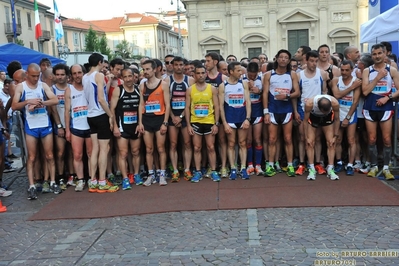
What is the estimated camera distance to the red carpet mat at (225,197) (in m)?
6.22

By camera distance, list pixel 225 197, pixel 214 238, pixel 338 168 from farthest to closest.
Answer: pixel 338 168, pixel 225 197, pixel 214 238

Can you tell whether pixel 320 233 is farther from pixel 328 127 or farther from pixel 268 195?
pixel 328 127

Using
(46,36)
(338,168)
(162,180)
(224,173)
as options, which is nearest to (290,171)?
(338,168)

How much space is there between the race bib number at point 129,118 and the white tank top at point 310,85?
2.93 m

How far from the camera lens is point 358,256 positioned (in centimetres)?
439

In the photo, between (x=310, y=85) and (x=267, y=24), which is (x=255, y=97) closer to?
(x=310, y=85)

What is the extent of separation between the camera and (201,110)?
7.54 meters

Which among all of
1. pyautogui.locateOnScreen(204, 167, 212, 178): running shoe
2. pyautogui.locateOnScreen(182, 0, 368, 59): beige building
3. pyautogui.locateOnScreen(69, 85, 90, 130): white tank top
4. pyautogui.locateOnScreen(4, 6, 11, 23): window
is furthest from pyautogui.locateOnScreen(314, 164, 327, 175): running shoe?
pyautogui.locateOnScreen(4, 6, 11, 23): window

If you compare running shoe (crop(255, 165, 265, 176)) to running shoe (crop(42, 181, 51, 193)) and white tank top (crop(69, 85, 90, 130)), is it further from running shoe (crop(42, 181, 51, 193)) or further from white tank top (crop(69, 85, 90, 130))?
running shoe (crop(42, 181, 51, 193))

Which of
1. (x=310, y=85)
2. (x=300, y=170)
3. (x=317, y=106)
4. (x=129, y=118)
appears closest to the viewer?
(x=317, y=106)

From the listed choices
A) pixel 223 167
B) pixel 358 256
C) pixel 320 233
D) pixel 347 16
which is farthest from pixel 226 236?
pixel 347 16

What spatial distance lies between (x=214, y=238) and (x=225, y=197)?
1.61 meters

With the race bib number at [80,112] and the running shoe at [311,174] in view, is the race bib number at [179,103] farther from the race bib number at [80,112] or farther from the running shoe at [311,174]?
the running shoe at [311,174]

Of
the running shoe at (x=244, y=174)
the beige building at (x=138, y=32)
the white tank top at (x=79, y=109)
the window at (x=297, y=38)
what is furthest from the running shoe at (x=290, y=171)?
the beige building at (x=138, y=32)
